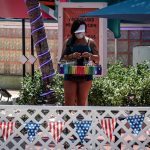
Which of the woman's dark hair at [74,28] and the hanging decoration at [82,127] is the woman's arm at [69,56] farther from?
the hanging decoration at [82,127]

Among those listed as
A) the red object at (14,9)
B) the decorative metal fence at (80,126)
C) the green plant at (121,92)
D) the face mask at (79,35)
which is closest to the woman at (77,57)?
the face mask at (79,35)

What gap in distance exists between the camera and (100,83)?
376 inches

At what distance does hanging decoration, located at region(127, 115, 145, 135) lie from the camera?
6164mm

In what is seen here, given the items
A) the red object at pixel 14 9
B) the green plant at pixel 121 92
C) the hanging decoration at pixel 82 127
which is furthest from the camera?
the red object at pixel 14 9

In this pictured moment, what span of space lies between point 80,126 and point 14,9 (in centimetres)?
703

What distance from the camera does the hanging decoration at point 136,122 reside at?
616cm

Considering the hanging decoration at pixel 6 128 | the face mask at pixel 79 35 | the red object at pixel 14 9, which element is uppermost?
the red object at pixel 14 9

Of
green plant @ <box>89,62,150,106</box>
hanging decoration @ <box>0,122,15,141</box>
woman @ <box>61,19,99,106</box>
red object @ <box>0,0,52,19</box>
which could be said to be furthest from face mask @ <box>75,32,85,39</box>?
red object @ <box>0,0,52,19</box>

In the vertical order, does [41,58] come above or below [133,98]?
above

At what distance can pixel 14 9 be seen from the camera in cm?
1276

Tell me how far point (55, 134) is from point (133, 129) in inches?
33.8

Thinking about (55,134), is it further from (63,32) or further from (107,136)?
(63,32)

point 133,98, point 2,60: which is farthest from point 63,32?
point 2,60

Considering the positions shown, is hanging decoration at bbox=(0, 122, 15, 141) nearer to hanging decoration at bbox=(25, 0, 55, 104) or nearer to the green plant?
the green plant
